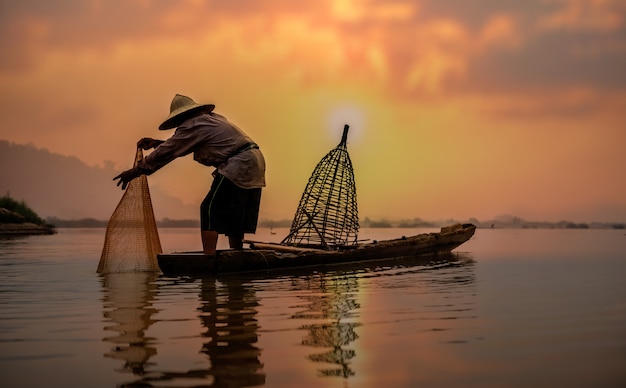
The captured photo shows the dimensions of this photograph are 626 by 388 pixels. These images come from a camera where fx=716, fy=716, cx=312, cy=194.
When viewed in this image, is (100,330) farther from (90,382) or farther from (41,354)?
(90,382)

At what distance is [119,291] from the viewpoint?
21.4ft

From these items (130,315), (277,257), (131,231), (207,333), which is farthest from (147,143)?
(207,333)

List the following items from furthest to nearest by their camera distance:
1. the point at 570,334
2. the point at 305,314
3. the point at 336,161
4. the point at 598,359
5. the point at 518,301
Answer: the point at 336,161 → the point at 518,301 → the point at 305,314 → the point at 570,334 → the point at 598,359

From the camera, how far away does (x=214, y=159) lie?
792cm

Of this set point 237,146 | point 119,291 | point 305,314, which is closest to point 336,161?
point 237,146

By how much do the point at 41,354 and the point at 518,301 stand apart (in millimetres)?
3681

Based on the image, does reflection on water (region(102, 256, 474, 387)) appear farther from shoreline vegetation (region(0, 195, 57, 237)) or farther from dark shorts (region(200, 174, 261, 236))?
shoreline vegetation (region(0, 195, 57, 237))

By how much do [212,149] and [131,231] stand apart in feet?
5.32

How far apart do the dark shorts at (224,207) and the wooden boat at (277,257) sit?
1.06ft

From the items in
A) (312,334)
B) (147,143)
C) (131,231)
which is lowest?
(312,334)

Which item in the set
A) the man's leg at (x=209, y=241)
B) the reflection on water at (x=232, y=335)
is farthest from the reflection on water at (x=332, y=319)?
the man's leg at (x=209, y=241)

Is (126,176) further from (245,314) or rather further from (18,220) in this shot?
(18,220)

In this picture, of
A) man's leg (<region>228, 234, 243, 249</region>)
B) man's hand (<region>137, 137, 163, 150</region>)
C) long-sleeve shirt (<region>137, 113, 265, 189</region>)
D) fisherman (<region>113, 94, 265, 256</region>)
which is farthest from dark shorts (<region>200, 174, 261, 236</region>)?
man's hand (<region>137, 137, 163, 150</region>)

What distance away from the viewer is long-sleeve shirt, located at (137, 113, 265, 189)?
780cm
